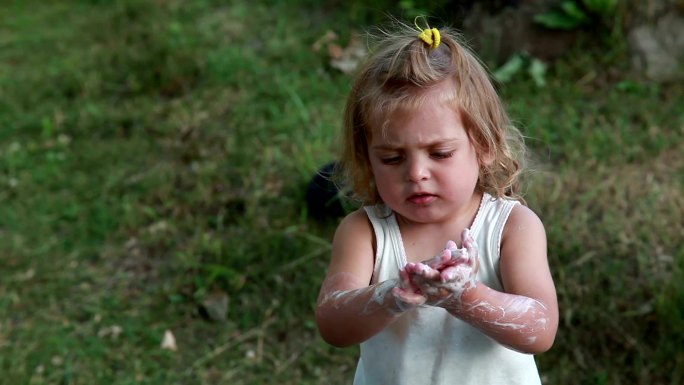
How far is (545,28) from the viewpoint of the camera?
4668 millimetres

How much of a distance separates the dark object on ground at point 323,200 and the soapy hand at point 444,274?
1991 mm

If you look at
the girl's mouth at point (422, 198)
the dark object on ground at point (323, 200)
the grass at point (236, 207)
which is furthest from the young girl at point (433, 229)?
the dark object on ground at point (323, 200)

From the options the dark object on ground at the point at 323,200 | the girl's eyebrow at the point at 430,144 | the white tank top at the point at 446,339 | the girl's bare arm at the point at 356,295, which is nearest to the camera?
the girl's bare arm at the point at 356,295

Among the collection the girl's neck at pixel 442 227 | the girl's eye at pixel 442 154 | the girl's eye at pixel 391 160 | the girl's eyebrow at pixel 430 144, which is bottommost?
the girl's neck at pixel 442 227

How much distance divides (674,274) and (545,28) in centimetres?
181

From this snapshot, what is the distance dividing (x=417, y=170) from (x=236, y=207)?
2268 millimetres

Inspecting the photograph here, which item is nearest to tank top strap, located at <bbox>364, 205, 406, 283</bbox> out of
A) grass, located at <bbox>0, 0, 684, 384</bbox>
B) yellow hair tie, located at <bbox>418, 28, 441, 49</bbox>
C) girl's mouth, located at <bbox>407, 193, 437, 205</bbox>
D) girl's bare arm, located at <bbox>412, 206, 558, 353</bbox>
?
girl's mouth, located at <bbox>407, 193, 437, 205</bbox>

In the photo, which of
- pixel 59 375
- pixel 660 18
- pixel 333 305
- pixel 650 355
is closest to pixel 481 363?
pixel 333 305

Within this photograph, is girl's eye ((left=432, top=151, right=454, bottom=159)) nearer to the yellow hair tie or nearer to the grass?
the yellow hair tie

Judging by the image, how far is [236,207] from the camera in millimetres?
4137

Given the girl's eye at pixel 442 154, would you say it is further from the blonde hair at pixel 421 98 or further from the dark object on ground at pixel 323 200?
the dark object on ground at pixel 323 200

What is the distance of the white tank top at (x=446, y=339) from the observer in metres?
2.11

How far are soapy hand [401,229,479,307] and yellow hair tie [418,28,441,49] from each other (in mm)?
489

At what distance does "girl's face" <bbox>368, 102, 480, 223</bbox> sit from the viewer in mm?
1969
